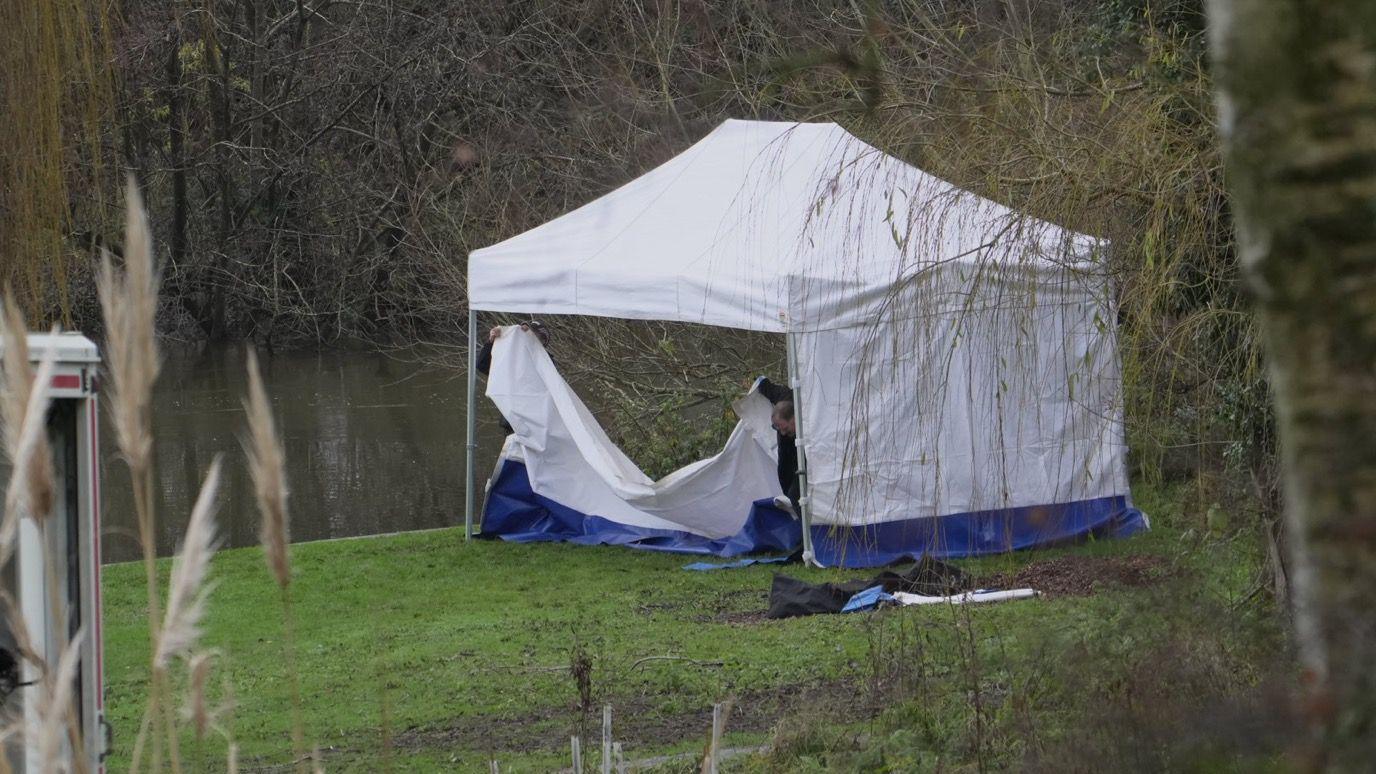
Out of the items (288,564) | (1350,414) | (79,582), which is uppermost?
(1350,414)

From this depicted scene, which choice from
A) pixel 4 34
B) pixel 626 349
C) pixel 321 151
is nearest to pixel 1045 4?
pixel 4 34

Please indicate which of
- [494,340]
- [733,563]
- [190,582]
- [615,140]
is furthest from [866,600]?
[615,140]

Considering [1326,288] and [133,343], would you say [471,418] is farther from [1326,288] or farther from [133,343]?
[1326,288]

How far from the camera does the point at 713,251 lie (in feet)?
38.4

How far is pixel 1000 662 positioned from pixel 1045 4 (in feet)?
12.9

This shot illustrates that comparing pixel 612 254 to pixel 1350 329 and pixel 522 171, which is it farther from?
pixel 1350 329

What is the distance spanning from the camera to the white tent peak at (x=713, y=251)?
10688 mm

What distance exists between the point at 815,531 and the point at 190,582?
9808 mm

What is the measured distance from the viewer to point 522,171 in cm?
1870

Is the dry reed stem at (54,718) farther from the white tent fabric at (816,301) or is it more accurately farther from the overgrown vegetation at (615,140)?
the white tent fabric at (816,301)

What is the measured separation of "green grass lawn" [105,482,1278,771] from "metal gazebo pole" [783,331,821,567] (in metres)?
0.23

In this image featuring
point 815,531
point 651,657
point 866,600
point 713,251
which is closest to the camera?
point 651,657

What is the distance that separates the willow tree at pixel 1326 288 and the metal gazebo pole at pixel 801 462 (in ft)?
32.0

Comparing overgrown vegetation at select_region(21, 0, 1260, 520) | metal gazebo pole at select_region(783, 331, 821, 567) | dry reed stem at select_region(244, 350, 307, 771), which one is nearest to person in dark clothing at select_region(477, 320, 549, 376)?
overgrown vegetation at select_region(21, 0, 1260, 520)
